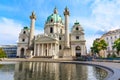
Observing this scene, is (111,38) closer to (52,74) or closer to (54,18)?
(54,18)

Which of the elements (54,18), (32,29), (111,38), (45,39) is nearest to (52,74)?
(45,39)

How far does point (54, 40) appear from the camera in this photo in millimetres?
74875

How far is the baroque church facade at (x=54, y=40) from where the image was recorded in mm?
72262

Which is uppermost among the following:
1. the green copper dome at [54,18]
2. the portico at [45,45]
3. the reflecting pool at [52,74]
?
the green copper dome at [54,18]

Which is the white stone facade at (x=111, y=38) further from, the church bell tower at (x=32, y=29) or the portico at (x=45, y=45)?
the church bell tower at (x=32, y=29)

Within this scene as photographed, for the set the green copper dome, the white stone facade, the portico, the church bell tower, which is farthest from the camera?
the green copper dome

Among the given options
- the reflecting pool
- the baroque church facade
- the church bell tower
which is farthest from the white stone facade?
the reflecting pool

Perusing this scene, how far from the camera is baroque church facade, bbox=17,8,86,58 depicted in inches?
2845

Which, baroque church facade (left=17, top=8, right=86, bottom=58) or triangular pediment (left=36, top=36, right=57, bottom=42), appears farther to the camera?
triangular pediment (left=36, top=36, right=57, bottom=42)

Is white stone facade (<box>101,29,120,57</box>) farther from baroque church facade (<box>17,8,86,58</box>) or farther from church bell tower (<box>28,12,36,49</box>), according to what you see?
church bell tower (<box>28,12,36,49</box>)

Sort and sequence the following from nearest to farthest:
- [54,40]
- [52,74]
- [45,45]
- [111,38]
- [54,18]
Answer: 1. [52,74]
2. [54,40]
3. [111,38]
4. [45,45]
5. [54,18]

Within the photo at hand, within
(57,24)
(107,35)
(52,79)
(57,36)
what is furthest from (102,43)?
(52,79)

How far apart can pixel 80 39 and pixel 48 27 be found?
1909cm

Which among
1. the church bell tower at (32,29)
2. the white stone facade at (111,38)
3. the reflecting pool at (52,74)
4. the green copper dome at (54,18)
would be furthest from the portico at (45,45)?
the reflecting pool at (52,74)
